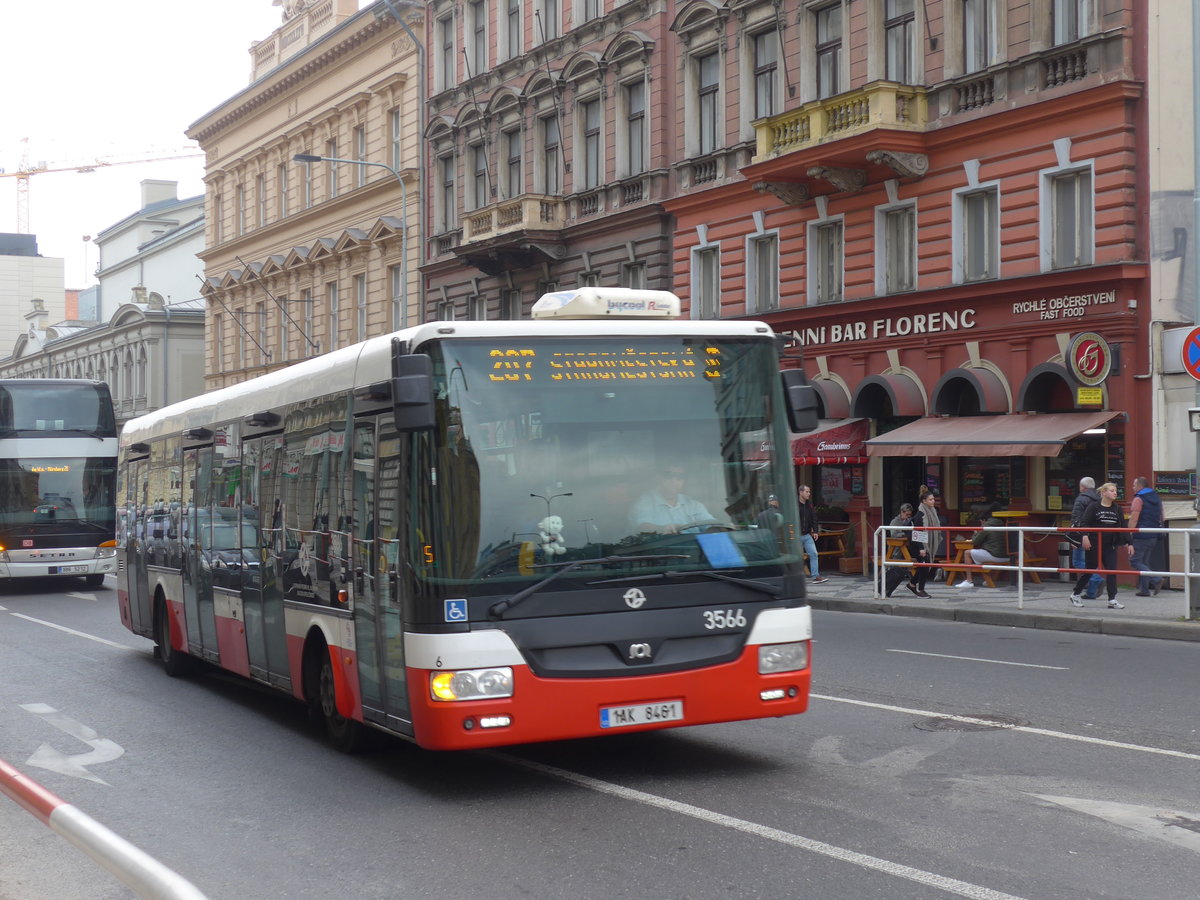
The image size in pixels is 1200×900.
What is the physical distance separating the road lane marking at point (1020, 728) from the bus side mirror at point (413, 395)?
456cm

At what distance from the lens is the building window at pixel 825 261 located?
2964 cm

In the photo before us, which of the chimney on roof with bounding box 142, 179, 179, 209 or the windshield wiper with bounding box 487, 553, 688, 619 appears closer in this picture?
the windshield wiper with bounding box 487, 553, 688, 619

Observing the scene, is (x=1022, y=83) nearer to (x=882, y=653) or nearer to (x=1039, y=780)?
(x=882, y=653)

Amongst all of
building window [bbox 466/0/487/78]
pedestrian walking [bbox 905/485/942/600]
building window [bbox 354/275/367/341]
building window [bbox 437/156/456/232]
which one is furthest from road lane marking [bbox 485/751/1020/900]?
building window [bbox 354/275/367/341]

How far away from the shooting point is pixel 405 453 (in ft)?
27.8

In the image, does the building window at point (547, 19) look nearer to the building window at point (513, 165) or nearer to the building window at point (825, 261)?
the building window at point (513, 165)

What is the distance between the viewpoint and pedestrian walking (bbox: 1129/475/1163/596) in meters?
20.7

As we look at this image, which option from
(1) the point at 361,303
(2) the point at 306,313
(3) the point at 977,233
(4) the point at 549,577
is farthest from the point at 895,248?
(2) the point at 306,313

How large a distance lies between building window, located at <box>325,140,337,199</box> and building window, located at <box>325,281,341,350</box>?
2944 mm

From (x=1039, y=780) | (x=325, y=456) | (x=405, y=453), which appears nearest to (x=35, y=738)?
(x=325, y=456)

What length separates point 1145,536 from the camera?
20.5m

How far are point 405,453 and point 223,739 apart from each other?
3531 millimetres

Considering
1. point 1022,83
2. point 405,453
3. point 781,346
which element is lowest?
point 405,453

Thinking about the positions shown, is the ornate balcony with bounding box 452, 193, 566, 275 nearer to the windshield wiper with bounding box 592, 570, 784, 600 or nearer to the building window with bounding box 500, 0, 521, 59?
the building window with bounding box 500, 0, 521, 59
